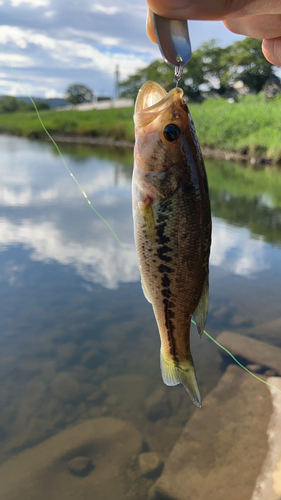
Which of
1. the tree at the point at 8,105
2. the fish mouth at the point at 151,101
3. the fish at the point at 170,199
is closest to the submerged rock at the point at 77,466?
the fish at the point at 170,199

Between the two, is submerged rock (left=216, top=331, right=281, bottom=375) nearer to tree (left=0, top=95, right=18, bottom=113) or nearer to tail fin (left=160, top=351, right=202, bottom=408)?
tail fin (left=160, top=351, right=202, bottom=408)

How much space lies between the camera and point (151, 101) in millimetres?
1715

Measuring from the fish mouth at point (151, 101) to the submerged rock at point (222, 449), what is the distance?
332 cm

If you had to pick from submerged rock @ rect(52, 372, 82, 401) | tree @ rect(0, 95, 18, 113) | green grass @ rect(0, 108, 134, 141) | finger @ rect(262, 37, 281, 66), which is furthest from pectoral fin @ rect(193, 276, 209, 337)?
tree @ rect(0, 95, 18, 113)

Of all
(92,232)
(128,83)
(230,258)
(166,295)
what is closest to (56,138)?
(128,83)

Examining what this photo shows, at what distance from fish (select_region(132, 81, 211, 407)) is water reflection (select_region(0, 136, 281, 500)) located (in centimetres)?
291

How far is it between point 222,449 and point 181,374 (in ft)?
8.73

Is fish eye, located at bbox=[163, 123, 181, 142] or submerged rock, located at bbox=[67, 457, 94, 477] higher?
fish eye, located at bbox=[163, 123, 181, 142]

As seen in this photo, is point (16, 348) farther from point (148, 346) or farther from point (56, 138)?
point (56, 138)

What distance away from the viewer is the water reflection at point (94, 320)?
14.5 feet

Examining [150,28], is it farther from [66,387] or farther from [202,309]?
[66,387]

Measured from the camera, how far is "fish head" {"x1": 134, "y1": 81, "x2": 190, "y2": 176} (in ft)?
5.14

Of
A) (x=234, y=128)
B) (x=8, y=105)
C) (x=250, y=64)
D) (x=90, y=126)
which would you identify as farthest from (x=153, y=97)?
(x=8, y=105)

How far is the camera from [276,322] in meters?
6.33
